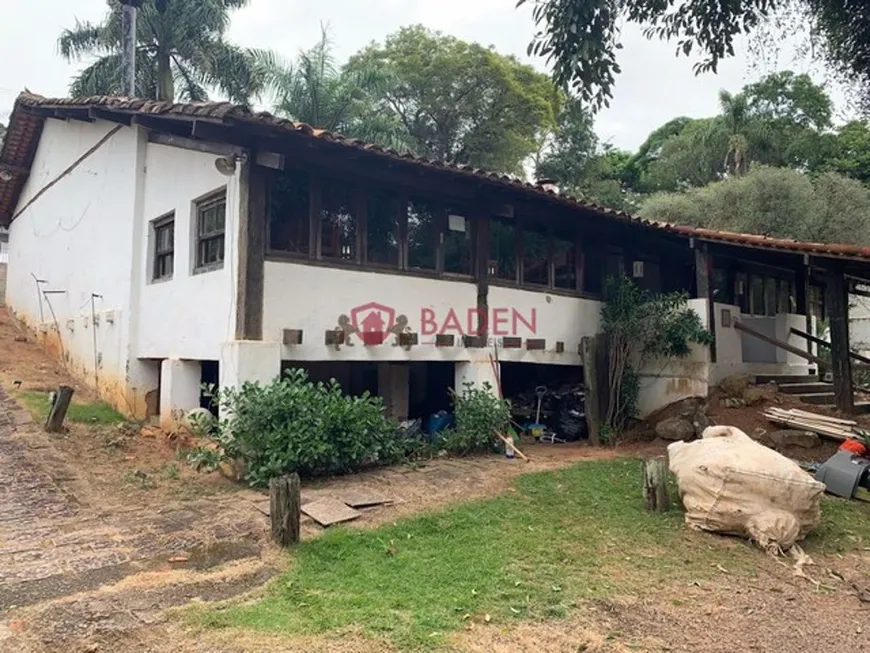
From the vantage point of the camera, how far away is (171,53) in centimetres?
2150

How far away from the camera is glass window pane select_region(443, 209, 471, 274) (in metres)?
10.5

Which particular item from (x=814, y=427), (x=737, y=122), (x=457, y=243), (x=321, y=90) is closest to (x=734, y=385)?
(x=814, y=427)

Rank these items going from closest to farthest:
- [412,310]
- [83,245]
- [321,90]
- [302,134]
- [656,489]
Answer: [656,489] → [302,134] → [412,310] → [83,245] → [321,90]

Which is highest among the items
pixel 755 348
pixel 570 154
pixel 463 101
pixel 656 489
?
pixel 463 101

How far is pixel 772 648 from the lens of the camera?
3.85 m

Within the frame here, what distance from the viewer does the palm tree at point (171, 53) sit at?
21047 millimetres

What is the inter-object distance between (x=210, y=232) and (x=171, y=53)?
15.7 metres

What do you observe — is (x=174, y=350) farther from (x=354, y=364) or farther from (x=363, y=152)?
(x=363, y=152)

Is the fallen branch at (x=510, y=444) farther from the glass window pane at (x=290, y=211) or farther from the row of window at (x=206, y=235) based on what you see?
the row of window at (x=206, y=235)

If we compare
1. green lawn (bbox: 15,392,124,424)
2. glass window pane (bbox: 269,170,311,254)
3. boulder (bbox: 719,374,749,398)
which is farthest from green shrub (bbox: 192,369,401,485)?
boulder (bbox: 719,374,749,398)

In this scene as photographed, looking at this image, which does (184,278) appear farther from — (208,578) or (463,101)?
(463,101)

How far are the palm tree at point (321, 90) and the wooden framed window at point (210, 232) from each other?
1307cm

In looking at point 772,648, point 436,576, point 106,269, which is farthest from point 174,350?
point 772,648

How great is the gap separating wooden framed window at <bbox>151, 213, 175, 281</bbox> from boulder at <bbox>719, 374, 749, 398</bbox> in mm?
10227
